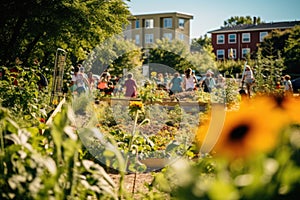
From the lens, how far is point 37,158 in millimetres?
1310

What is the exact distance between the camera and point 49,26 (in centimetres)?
1867

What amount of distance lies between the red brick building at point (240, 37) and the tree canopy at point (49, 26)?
55.0 metres

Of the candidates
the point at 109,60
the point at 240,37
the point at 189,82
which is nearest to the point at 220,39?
the point at 240,37

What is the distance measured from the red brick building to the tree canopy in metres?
55.0

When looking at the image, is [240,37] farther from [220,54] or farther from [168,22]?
[168,22]

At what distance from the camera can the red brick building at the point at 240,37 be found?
74.4 m

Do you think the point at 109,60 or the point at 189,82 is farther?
the point at 109,60

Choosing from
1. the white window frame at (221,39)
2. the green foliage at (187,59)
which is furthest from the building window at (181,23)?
the green foliage at (187,59)

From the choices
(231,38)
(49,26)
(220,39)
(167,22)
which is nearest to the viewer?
(49,26)

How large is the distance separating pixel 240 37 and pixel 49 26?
60290 millimetres

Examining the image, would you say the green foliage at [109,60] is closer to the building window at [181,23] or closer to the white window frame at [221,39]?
the white window frame at [221,39]

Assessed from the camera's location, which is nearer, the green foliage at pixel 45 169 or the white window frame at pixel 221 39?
the green foliage at pixel 45 169

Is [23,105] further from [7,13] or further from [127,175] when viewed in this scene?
[7,13]

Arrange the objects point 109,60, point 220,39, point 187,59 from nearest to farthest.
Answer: point 187,59 < point 109,60 < point 220,39
